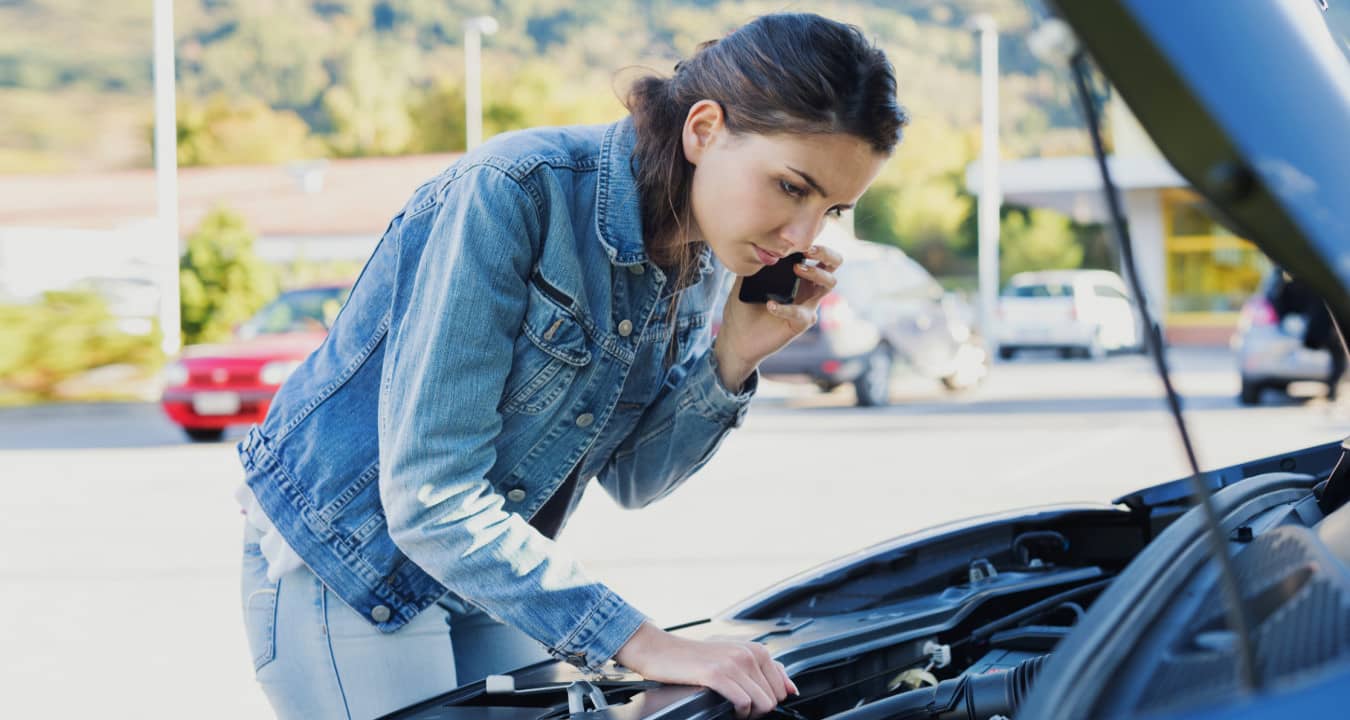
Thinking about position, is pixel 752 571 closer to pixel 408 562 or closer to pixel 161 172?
pixel 408 562

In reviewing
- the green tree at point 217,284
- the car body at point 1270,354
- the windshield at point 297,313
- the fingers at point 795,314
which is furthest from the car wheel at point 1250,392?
the green tree at point 217,284

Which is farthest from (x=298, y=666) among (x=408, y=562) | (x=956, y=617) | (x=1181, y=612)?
(x=1181, y=612)

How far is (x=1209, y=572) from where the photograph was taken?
3.70ft

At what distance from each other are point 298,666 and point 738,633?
1.97ft

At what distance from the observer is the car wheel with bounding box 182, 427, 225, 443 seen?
1142cm

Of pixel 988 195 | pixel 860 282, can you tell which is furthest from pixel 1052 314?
pixel 860 282

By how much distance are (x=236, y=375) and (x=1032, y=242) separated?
28.7 meters

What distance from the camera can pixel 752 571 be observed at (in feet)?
19.0

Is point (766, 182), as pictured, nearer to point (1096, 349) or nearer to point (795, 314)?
point (795, 314)

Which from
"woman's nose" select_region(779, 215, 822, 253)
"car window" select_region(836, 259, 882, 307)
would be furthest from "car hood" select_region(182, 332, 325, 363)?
"woman's nose" select_region(779, 215, 822, 253)

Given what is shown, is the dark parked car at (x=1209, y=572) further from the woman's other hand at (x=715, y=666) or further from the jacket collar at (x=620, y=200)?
the jacket collar at (x=620, y=200)

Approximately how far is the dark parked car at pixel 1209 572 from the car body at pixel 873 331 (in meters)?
10.4

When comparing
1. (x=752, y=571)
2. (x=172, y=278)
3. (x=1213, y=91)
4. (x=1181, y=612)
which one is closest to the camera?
(x=1213, y=91)

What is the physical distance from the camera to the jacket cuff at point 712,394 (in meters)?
1.91
